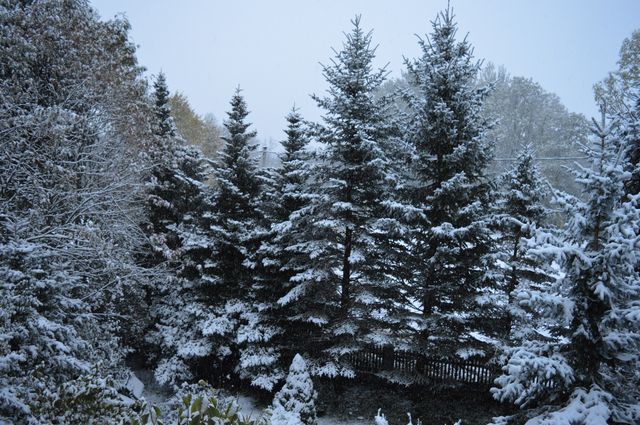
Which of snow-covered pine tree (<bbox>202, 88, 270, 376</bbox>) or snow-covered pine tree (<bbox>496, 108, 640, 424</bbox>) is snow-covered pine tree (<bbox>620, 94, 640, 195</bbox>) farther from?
snow-covered pine tree (<bbox>202, 88, 270, 376</bbox>)

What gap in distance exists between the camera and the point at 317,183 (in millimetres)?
12758

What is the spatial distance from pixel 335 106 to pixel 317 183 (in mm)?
2492

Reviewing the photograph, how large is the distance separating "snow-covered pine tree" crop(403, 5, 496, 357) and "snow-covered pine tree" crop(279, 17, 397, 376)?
3.79ft

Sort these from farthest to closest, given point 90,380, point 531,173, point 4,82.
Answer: point 531,173
point 4,82
point 90,380

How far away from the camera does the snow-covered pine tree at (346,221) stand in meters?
11.8

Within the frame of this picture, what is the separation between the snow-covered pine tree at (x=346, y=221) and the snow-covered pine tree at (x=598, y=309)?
5.74 meters

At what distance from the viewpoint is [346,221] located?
1191cm

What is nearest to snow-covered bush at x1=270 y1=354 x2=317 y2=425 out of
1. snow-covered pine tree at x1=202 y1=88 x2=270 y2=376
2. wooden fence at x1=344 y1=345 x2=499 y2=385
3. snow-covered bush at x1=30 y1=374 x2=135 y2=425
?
wooden fence at x1=344 y1=345 x2=499 y2=385

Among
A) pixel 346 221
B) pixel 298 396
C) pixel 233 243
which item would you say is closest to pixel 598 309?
pixel 298 396

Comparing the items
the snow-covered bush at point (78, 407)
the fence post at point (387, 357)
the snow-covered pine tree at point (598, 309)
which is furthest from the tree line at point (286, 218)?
the snow-covered bush at point (78, 407)

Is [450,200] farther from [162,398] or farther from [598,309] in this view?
[162,398]

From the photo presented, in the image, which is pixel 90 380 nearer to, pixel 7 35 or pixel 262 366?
pixel 262 366

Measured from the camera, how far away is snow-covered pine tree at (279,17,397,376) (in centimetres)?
1181

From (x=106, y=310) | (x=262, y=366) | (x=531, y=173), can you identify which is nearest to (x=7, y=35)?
(x=106, y=310)
